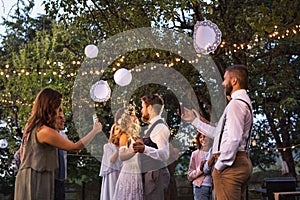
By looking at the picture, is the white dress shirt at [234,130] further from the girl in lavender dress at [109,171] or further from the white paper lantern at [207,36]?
the girl in lavender dress at [109,171]

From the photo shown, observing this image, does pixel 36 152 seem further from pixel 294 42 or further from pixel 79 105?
pixel 79 105

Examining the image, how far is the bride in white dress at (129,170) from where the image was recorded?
512 cm

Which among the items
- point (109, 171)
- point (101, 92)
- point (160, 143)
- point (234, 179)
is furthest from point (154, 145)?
point (101, 92)

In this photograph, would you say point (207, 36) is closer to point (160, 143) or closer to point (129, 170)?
point (160, 143)

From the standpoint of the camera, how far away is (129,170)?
5.29m

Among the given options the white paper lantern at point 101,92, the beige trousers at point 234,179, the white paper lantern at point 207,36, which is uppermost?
the white paper lantern at point 207,36

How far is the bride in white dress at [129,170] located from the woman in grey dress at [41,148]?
59.6 inches

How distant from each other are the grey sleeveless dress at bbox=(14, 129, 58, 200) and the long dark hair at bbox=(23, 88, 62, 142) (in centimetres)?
5

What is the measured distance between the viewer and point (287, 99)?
9500 millimetres

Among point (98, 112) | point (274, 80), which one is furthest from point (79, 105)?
point (274, 80)

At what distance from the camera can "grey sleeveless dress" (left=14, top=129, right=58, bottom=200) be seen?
11.6 ft

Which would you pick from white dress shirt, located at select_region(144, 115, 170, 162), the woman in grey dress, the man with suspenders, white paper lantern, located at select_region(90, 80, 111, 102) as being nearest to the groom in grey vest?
white dress shirt, located at select_region(144, 115, 170, 162)

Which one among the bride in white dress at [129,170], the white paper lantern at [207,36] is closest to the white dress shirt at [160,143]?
the bride in white dress at [129,170]

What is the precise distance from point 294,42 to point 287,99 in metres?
1.06
